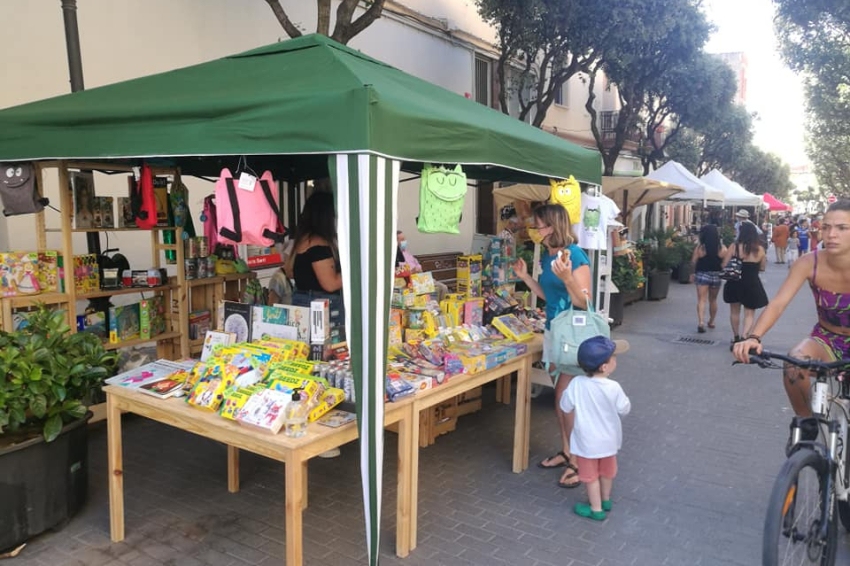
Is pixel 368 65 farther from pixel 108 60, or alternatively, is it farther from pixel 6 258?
pixel 108 60

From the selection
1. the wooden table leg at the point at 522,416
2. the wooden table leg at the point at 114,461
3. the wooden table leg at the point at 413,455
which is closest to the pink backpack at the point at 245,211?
the wooden table leg at the point at 114,461

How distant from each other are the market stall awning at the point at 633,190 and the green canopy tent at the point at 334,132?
7.69 metres

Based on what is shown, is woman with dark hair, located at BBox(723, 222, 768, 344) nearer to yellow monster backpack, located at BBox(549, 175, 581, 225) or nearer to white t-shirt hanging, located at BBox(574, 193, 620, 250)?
white t-shirt hanging, located at BBox(574, 193, 620, 250)

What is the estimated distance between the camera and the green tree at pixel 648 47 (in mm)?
10891

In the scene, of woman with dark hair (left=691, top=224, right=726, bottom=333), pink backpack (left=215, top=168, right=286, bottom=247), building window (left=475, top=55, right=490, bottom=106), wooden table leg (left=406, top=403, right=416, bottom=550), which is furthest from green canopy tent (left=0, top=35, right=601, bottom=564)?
building window (left=475, top=55, right=490, bottom=106)

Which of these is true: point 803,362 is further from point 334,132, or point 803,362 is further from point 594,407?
point 334,132

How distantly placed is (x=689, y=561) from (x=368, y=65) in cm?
346

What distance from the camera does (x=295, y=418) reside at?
293 centimetres

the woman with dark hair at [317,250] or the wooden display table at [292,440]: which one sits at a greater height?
the woman with dark hair at [317,250]

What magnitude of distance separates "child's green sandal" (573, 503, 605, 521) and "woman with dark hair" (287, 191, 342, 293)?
2151 millimetres

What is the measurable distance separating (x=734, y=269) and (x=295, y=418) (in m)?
8.06

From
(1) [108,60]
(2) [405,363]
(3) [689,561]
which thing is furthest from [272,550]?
(1) [108,60]

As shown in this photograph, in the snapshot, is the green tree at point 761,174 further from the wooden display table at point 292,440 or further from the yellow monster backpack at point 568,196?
the wooden display table at point 292,440

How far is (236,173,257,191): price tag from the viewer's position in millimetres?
3322
